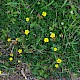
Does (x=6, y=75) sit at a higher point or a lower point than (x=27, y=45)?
lower

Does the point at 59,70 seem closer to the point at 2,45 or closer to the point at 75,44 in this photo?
the point at 75,44

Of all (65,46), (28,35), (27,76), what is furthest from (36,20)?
(27,76)

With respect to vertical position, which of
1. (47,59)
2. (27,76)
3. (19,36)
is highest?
(19,36)

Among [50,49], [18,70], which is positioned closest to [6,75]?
[18,70]

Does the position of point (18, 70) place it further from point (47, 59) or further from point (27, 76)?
point (47, 59)

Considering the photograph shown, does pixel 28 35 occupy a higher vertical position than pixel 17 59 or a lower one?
higher
